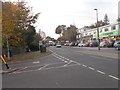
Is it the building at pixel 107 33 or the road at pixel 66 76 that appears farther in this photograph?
the building at pixel 107 33

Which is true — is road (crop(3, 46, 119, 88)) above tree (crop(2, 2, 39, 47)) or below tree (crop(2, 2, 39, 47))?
below

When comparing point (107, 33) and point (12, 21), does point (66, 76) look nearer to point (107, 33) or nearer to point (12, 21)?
point (12, 21)

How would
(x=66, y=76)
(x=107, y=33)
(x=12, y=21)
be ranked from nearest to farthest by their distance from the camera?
(x=66, y=76) < (x=12, y=21) < (x=107, y=33)

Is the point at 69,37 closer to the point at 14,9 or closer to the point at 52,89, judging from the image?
the point at 14,9

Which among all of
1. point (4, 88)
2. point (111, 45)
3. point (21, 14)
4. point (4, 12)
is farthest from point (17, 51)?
point (4, 88)

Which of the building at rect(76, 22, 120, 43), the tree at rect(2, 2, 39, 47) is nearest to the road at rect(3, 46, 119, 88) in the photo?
the tree at rect(2, 2, 39, 47)

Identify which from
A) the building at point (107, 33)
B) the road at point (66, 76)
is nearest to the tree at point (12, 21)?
the road at point (66, 76)

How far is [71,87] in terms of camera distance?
39.9 ft

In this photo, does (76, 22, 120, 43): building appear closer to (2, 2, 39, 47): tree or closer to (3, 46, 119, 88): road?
(2, 2, 39, 47): tree

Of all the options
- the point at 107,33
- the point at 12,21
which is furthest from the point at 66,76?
the point at 107,33

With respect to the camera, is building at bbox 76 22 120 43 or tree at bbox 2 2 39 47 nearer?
tree at bbox 2 2 39 47

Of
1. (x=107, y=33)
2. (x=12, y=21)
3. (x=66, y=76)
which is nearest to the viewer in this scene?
(x=66, y=76)

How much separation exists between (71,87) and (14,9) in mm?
29723

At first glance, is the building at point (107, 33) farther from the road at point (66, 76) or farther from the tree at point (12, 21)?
the road at point (66, 76)
